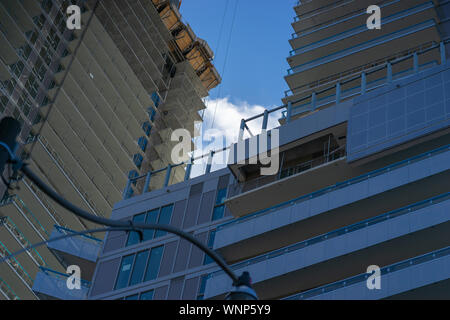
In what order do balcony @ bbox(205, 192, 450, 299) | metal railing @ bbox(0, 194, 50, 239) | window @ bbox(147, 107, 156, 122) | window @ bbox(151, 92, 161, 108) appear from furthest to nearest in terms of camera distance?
window @ bbox(151, 92, 161, 108) < window @ bbox(147, 107, 156, 122) < metal railing @ bbox(0, 194, 50, 239) < balcony @ bbox(205, 192, 450, 299)

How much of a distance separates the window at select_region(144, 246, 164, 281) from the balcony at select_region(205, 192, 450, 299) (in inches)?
220

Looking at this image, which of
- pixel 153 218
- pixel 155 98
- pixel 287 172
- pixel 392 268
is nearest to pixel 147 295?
pixel 153 218

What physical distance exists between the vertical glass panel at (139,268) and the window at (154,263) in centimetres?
41

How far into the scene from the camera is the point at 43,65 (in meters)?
80.7

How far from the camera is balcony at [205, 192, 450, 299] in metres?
31.4

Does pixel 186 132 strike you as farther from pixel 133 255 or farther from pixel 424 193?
pixel 424 193

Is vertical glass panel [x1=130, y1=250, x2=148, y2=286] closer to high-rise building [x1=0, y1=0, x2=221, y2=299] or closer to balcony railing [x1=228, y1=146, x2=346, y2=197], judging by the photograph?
balcony railing [x1=228, y1=146, x2=346, y2=197]

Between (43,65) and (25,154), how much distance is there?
469 inches

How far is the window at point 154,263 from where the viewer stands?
1654 inches

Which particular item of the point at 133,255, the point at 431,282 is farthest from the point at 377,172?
the point at 133,255

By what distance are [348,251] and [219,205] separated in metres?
11.7

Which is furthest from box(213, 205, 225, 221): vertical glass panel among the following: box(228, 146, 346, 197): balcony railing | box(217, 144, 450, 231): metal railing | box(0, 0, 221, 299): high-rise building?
box(0, 0, 221, 299): high-rise building

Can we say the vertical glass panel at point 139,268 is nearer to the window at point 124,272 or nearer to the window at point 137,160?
the window at point 124,272

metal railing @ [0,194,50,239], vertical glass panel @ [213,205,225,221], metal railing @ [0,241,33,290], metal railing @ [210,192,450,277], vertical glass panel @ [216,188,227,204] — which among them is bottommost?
metal railing @ [210,192,450,277]
